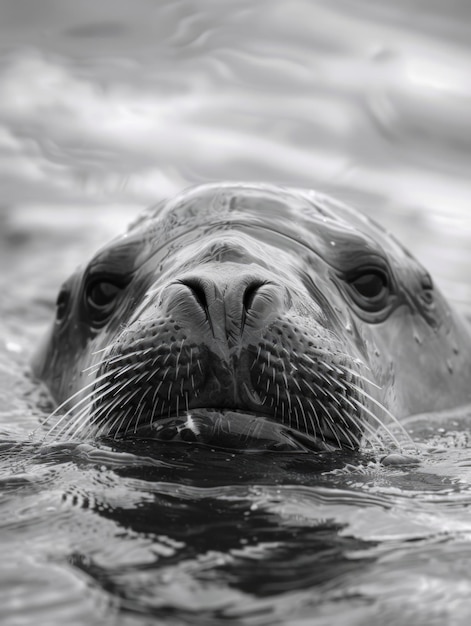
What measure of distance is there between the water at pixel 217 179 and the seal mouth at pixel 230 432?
7 centimetres

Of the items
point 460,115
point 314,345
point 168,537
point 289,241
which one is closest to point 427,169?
point 460,115

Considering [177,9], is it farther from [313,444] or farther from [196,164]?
[313,444]

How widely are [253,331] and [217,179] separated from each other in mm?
6545

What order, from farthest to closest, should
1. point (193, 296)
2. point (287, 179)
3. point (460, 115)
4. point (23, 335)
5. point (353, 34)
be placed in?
point (353, 34), point (460, 115), point (287, 179), point (23, 335), point (193, 296)

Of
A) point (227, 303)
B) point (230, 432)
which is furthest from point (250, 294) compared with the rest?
point (230, 432)

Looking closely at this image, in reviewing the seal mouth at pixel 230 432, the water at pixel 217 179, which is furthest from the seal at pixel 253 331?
the water at pixel 217 179

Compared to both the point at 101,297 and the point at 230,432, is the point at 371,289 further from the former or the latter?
the point at 230,432

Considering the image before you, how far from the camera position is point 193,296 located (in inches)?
150

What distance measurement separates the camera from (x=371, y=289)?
202 inches

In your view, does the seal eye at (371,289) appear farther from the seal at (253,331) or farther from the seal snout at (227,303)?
the seal snout at (227,303)

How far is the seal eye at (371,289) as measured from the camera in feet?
16.6

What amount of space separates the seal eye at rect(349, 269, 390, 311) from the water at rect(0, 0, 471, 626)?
21.2 inches

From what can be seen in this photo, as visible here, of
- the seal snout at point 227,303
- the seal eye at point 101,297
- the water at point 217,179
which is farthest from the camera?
the seal eye at point 101,297

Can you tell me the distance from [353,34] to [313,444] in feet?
30.2
